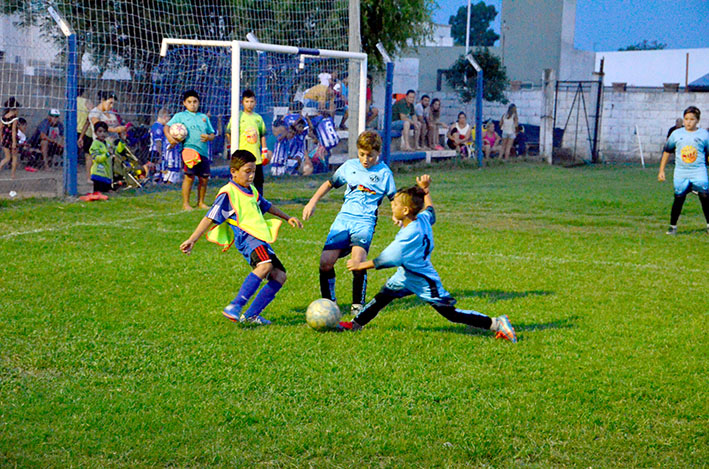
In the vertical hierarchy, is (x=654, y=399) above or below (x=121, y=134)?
below

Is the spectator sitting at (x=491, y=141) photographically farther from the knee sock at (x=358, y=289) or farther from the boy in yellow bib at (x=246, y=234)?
the boy in yellow bib at (x=246, y=234)

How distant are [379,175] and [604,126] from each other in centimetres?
2544

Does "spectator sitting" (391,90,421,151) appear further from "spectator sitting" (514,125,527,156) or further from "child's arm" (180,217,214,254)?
"child's arm" (180,217,214,254)

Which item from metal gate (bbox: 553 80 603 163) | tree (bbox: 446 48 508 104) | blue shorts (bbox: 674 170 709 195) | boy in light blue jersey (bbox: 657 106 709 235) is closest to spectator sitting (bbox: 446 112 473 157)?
tree (bbox: 446 48 508 104)

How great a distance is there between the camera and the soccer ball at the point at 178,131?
12734 millimetres

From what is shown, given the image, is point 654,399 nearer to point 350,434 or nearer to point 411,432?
point 411,432

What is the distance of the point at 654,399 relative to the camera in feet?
16.5

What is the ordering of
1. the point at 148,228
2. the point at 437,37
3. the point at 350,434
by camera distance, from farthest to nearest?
the point at 437,37, the point at 148,228, the point at 350,434

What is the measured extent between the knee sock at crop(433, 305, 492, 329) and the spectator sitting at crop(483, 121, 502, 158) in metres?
20.2

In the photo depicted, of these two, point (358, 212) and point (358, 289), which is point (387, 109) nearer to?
point (358, 212)

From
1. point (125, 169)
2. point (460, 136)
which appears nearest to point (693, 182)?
point (125, 169)

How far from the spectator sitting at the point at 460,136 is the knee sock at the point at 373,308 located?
19114 mm

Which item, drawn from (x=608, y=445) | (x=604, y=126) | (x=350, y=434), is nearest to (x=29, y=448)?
(x=350, y=434)

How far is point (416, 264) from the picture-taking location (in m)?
6.05
